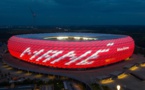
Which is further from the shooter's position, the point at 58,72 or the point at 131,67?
the point at 131,67

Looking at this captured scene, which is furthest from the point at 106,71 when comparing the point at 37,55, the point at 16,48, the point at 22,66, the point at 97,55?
the point at 16,48

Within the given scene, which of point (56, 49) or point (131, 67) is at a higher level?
point (56, 49)

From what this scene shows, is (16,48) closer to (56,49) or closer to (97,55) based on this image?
(56,49)

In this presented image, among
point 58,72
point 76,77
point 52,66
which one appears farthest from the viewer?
point 52,66

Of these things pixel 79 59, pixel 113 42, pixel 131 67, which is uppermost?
pixel 113 42

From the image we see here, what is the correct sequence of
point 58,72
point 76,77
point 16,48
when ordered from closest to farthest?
point 76,77 → point 58,72 → point 16,48

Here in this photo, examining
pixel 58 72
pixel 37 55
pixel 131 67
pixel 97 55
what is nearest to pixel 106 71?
pixel 97 55

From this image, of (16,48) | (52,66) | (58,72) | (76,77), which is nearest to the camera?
(76,77)

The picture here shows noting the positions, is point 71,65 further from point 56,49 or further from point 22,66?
point 22,66

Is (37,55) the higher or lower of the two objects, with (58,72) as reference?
higher
